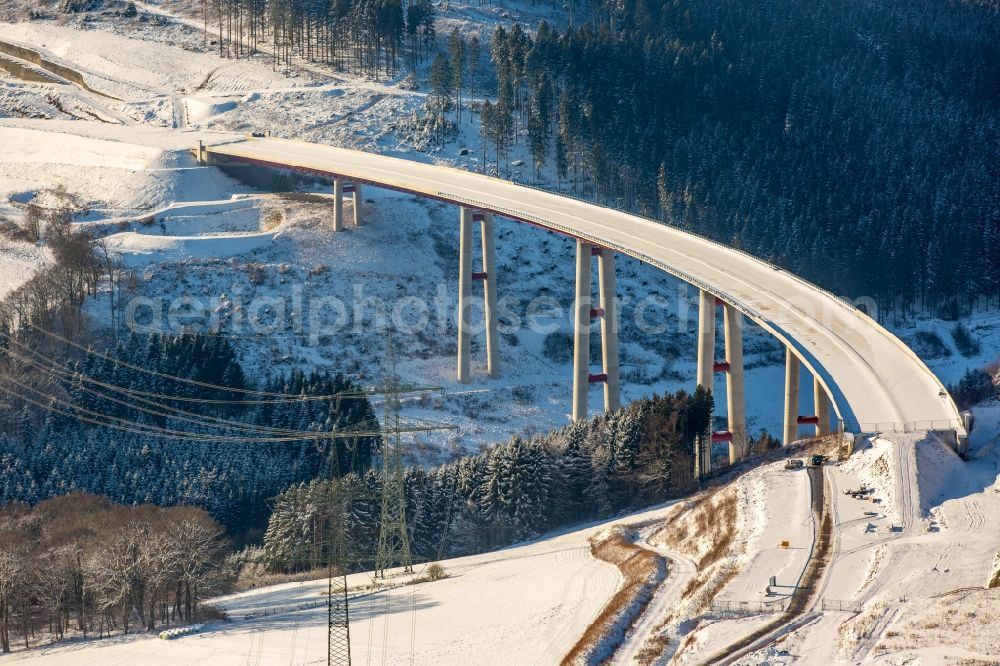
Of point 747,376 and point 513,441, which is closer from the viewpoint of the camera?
point 513,441

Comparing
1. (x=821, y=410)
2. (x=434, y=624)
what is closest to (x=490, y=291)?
(x=821, y=410)

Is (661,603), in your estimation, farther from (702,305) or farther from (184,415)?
(184,415)

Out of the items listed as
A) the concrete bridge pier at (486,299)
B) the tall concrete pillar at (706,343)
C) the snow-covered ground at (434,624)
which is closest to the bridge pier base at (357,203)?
the concrete bridge pier at (486,299)

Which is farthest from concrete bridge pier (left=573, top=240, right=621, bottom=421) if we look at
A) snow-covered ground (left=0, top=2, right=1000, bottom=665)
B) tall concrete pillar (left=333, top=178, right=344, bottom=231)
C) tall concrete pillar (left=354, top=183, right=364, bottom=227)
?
tall concrete pillar (left=354, top=183, right=364, bottom=227)

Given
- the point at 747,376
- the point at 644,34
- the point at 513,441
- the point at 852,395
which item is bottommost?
the point at 747,376

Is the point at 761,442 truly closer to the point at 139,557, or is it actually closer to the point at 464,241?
the point at 464,241

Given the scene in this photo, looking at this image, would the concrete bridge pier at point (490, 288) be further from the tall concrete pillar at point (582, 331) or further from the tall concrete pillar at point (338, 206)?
the tall concrete pillar at point (338, 206)

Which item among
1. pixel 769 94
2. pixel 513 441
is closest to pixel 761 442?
pixel 513 441

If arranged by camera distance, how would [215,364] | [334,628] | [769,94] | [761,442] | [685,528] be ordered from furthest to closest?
[769,94] → [215,364] → [761,442] → [685,528] → [334,628]
